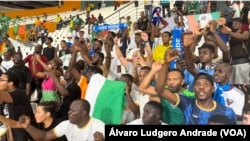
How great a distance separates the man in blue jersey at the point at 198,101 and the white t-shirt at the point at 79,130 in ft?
2.10

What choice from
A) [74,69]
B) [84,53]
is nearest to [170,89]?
[74,69]

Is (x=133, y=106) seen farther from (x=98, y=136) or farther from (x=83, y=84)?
(x=83, y=84)

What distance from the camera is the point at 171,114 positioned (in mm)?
3459

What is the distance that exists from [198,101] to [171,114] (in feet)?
0.91

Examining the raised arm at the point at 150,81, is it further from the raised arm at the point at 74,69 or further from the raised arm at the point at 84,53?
the raised arm at the point at 84,53

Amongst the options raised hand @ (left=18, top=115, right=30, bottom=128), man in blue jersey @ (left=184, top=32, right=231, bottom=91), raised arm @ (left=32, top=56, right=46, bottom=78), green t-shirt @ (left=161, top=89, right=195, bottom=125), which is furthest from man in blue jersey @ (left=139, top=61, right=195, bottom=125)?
raised arm @ (left=32, top=56, right=46, bottom=78)

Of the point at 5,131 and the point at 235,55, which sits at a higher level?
the point at 235,55

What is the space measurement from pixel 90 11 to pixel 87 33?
6251 millimetres

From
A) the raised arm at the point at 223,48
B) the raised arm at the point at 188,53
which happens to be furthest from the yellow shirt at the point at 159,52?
the raised arm at the point at 188,53

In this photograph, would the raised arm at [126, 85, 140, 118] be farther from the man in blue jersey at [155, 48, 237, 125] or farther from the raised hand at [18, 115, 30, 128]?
the raised hand at [18, 115, 30, 128]

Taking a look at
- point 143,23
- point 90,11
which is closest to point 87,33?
point 143,23

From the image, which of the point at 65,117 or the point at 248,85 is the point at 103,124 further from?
the point at 248,85

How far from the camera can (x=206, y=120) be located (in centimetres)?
327

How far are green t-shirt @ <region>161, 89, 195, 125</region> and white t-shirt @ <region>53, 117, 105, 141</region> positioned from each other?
58 cm
